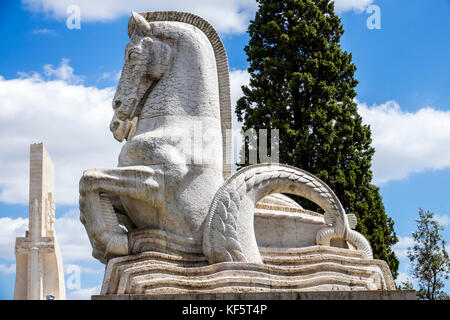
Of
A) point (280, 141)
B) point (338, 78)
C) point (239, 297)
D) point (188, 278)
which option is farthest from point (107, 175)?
point (338, 78)

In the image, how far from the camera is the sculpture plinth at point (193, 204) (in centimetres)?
639

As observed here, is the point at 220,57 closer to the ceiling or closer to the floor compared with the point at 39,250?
closer to the ceiling

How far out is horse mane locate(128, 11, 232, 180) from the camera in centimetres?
773

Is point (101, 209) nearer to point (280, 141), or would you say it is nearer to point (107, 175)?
point (107, 175)

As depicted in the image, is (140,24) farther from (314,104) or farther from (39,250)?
(39,250)

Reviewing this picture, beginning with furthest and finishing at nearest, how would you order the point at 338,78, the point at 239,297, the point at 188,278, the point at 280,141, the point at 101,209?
1. the point at 338,78
2. the point at 280,141
3. the point at 101,209
4. the point at 188,278
5. the point at 239,297

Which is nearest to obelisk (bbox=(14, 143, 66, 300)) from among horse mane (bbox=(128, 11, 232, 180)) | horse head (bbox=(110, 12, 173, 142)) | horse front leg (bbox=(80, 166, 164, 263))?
horse head (bbox=(110, 12, 173, 142))

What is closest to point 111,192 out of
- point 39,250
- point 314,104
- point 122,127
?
point 122,127

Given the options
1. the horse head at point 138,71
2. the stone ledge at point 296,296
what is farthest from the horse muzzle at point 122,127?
the stone ledge at point 296,296

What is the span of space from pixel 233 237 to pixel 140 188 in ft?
3.81

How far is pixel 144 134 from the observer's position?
7062 millimetres

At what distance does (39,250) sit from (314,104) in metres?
9.72

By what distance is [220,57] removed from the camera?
7.89 m
